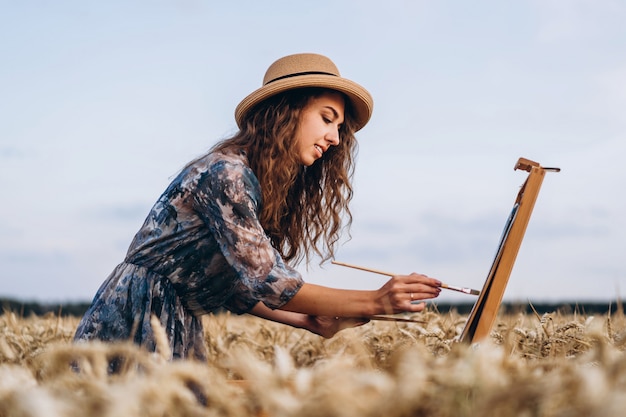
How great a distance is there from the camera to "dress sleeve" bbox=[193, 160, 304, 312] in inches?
103

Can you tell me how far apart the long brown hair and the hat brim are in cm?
5

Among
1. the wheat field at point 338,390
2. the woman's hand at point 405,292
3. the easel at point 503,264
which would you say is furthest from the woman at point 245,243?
the wheat field at point 338,390

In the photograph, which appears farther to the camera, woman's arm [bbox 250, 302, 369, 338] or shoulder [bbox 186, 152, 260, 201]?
woman's arm [bbox 250, 302, 369, 338]

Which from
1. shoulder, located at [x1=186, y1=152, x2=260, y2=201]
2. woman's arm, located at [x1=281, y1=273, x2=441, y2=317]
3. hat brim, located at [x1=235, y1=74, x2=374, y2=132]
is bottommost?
woman's arm, located at [x1=281, y1=273, x2=441, y2=317]

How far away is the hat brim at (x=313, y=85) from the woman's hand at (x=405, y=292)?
103 cm

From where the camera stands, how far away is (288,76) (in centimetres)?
335

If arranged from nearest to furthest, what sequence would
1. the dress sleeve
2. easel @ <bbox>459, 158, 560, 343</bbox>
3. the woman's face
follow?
easel @ <bbox>459, 158, 560, 343</bbox> → the dress sleeve → the woman's face

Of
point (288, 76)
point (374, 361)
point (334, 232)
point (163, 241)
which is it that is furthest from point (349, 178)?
point (374, 361)

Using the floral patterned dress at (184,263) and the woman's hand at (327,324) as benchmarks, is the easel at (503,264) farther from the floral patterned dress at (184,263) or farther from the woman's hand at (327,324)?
the floral patterned dress at (184,263)

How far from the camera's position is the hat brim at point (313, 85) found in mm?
3150

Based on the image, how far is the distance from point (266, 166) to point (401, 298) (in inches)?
36.0

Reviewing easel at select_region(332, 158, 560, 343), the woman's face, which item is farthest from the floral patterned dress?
easel at select_region(332, 158, 560, 343)

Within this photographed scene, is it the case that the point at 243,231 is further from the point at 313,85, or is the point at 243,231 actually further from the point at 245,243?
the point at 313,85

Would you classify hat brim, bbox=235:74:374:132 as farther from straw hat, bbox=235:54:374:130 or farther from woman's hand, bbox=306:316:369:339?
woman's hand, bbox=306:316:369:339
